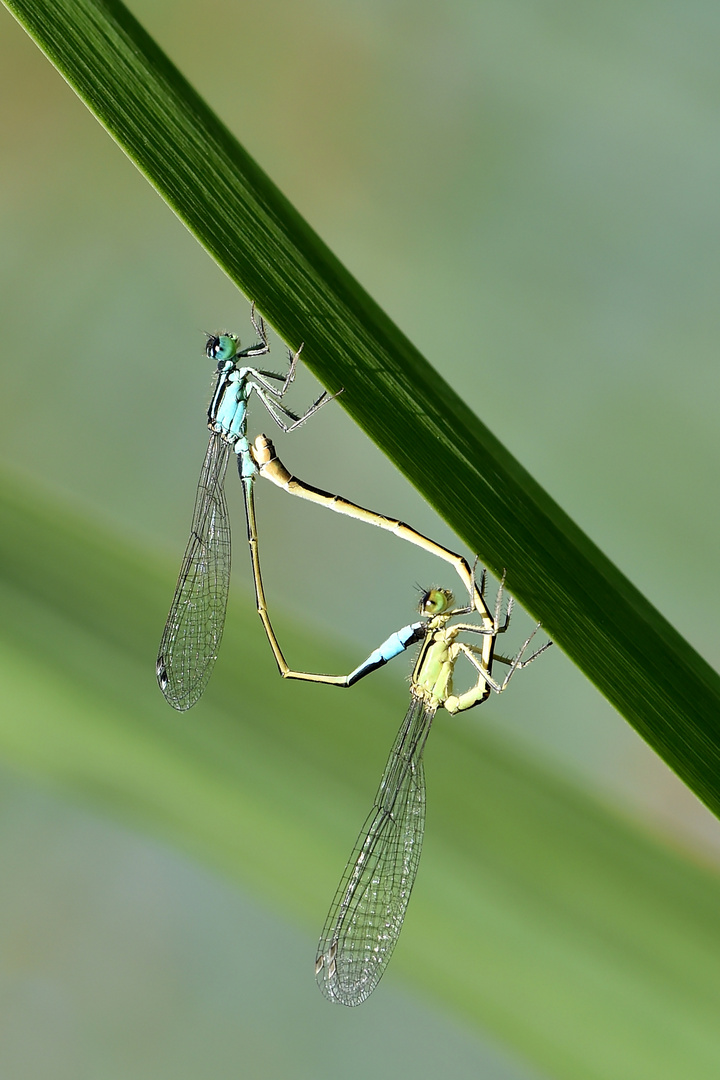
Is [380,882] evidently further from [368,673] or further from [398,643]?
[398,643]

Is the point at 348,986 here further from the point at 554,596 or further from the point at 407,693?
the point at 554,596

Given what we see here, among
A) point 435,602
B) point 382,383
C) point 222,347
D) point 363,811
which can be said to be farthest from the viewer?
point 222,347

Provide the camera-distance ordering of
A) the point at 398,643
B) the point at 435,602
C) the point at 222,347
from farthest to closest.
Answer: the point at 222,347 → the point at 398,643 → the point at 435,602

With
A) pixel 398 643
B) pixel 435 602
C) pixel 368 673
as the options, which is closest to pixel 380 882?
pixel 368 673

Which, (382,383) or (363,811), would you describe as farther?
(363,811)

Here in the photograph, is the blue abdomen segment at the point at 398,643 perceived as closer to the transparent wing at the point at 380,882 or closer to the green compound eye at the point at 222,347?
the transparent wing at the point at 380,882

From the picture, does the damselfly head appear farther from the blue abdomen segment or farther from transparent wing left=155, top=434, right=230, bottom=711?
transparent wing left=155, top=434, right=230, bottom=711

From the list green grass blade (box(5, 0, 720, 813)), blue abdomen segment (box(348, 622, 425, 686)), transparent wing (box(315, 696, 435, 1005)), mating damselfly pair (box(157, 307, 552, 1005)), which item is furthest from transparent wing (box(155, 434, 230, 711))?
green grass blade (box(5, 0, 720, 813))
